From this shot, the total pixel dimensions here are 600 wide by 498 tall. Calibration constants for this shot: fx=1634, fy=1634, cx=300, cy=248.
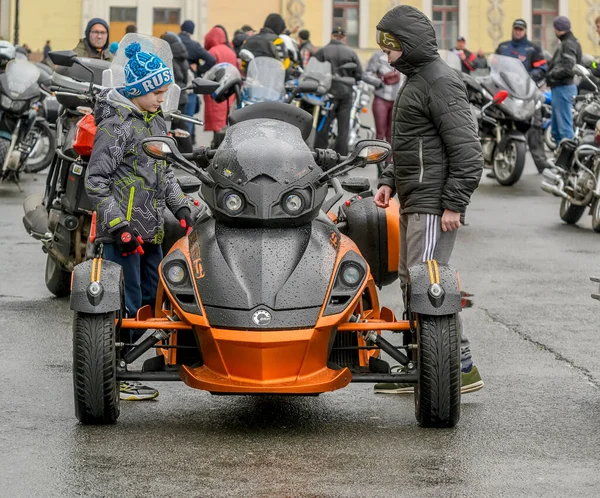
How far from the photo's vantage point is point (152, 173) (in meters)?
8.04

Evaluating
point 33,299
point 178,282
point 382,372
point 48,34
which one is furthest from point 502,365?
point 48,34

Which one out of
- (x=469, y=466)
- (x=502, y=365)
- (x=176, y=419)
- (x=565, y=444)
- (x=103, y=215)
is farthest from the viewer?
(x=502, y=365)

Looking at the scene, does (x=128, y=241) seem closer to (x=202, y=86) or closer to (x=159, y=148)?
(x=159, y=148)

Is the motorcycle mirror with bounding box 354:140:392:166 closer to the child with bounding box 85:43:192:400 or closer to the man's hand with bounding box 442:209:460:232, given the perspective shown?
the man's hand with bounding box 442:209:460:232

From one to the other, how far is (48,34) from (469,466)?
2131 inches

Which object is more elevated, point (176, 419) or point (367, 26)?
point (367, 26)

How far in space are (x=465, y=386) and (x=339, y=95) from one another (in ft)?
49.6

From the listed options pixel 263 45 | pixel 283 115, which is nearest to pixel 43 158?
pixel 263 45

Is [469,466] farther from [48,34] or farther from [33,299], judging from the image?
[48,34]

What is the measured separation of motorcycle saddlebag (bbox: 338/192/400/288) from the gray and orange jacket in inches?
43.7

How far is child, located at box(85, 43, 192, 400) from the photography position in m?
7.80

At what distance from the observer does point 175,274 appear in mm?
7047

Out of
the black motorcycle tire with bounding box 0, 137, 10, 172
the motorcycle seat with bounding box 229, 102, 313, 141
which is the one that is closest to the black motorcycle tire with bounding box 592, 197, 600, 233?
the black motorcycle tire with bounding box 0, 137, 10, 172

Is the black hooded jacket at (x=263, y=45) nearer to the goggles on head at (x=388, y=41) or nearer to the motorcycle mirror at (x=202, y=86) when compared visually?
the motorcycle mirror at (x=202, y=86)
